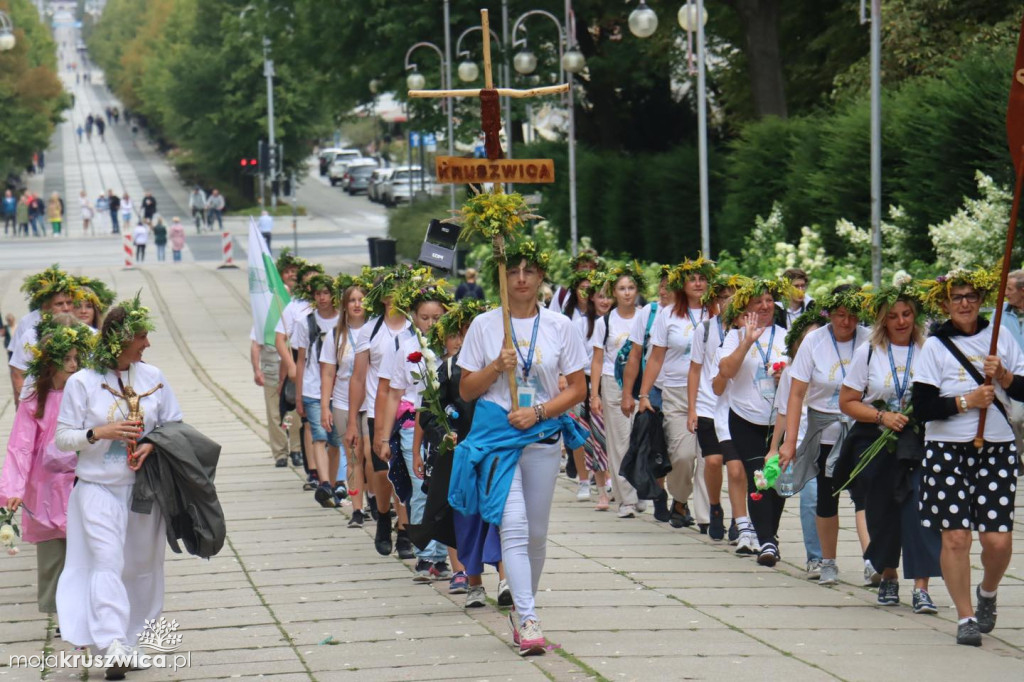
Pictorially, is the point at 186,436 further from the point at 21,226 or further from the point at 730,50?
the point at 21,226

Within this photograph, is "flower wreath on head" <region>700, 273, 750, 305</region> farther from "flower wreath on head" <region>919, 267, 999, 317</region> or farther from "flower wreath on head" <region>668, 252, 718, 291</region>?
"flower wreath on head" <region>919, 267, 999, 317</region>

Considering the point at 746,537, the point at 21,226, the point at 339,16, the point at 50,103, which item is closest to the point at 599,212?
the point at 339,16

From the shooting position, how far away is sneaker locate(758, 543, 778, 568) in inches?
412

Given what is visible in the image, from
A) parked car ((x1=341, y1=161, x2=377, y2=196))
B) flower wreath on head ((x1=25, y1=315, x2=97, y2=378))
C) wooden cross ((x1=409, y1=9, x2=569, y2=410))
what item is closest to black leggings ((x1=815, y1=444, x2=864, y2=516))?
Result: wooden cross ((x1=409, y1=9, x2=569, y2=410))

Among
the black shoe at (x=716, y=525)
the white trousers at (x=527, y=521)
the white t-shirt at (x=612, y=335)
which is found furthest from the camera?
the white t-shirt at (x=612, y=335)

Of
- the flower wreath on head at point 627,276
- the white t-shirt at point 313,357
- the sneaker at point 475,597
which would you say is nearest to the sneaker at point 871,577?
the sneaker at point 475,597

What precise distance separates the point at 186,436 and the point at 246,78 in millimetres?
70442

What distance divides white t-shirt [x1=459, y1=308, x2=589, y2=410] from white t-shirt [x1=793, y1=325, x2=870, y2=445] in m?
1.92

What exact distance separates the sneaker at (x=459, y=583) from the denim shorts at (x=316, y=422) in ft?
12.2

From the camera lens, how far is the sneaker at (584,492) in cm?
1384

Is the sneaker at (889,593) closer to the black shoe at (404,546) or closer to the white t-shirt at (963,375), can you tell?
the white t-shirt at (963,375)

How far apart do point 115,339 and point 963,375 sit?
3951 mm

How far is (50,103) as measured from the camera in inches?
3593

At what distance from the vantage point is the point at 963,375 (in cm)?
813
